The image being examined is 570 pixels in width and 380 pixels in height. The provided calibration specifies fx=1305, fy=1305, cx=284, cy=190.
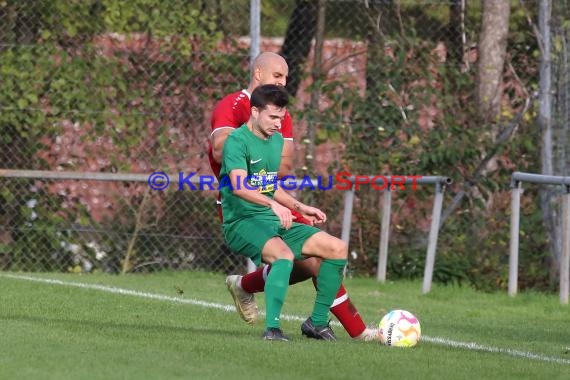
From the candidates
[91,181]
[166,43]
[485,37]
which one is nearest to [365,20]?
[485,37]

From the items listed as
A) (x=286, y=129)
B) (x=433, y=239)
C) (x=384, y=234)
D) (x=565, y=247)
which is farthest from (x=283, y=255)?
(x=384, y=234)

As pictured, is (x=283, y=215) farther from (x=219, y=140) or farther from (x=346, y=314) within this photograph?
(x=219, y=140)

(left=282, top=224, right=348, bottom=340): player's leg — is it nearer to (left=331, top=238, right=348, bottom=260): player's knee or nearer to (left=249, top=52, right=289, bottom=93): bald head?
(left=331, top=238, right=348, bottom=260): player's knee

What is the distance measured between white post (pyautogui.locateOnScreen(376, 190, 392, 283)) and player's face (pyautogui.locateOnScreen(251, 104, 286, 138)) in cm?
500

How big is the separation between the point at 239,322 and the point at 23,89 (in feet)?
17.2

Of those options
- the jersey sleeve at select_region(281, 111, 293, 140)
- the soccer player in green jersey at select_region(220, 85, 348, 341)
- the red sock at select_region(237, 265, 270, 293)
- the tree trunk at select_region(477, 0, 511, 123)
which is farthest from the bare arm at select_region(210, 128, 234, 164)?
the tree trunk at select_region(477, 0, 511, 123)

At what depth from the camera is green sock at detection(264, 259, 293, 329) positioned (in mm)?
7352

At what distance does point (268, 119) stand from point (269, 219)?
1.97 ft

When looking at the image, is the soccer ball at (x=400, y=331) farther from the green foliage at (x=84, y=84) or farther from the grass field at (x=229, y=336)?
the green foliage at (x=84, y=84)

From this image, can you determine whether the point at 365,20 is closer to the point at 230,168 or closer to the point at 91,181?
the point at 91,181

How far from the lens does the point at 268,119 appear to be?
24.5 feet

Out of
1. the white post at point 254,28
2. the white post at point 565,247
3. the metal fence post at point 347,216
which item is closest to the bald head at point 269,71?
the white post at point 565,247

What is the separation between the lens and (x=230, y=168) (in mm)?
7414

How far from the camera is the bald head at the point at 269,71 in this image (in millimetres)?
8250
